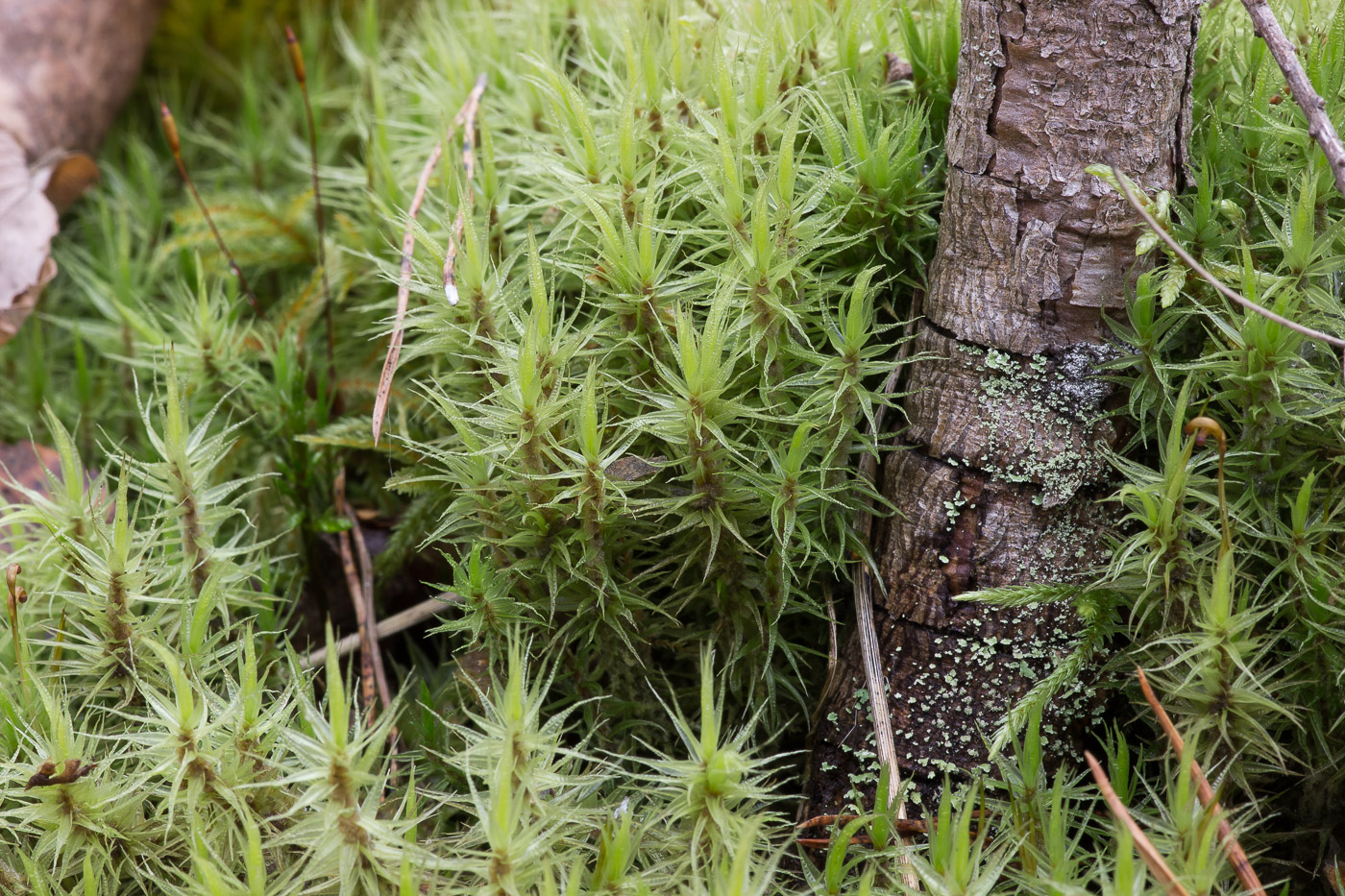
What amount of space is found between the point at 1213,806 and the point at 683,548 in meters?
0.58

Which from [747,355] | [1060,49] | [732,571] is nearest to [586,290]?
[747,355]

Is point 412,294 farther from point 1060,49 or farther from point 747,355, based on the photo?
point 1060,49

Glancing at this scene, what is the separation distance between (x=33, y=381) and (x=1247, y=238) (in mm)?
1798

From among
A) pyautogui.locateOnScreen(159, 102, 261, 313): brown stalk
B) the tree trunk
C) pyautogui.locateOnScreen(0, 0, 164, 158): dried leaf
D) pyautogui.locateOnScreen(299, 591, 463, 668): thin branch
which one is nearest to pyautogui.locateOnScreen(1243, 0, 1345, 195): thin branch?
the tree trunk

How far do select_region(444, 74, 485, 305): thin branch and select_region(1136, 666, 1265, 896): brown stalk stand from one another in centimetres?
85

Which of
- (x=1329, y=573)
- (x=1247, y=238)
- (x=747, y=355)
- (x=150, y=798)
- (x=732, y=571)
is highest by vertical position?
(x=1247, y=238)

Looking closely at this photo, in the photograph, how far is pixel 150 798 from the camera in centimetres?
107

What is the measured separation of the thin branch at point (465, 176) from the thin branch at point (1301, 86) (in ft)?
2.71

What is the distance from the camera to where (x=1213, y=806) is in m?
0.87

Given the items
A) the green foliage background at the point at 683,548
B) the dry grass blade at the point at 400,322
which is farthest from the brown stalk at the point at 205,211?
the dry grass blade at the point at 400,322

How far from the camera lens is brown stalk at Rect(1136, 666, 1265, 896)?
2.89ft

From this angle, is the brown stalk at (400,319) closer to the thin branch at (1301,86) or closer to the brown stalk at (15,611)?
the brown stalk at (15,611)

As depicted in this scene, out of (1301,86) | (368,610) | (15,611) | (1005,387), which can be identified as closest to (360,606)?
(368,610)

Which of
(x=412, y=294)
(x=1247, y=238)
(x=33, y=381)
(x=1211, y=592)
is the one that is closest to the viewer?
(x=1211, y=592)
